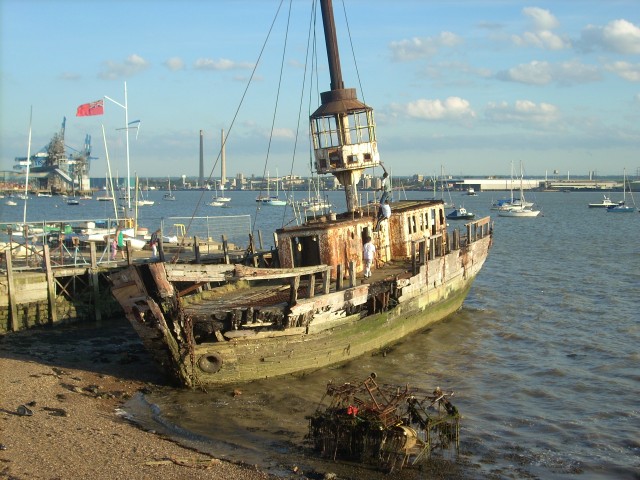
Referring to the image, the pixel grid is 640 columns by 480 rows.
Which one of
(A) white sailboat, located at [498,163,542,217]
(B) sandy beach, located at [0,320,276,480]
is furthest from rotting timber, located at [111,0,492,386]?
(A) white sailboat, located at [498,163,542,217]

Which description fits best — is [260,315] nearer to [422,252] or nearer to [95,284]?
[422,252]

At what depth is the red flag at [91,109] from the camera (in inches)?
1634

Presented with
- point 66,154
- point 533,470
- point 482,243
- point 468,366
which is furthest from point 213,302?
point 66,154

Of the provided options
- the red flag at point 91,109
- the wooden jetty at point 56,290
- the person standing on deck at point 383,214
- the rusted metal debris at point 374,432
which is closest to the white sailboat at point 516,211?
the red flag at point 91,109

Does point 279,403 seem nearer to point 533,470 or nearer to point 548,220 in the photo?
point 533,470

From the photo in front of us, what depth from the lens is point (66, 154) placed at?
544 ft

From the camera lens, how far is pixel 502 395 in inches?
760

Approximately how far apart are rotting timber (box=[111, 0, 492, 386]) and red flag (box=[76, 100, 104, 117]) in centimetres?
1969

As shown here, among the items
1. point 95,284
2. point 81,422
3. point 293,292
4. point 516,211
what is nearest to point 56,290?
point 95,284

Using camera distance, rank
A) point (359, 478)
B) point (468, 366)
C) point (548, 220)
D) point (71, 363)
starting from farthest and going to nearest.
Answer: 1. point (548, 220)
2. point (468, 366)
3. point (71, 363)
4. point (359, 478)

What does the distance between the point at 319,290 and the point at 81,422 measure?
7.59m

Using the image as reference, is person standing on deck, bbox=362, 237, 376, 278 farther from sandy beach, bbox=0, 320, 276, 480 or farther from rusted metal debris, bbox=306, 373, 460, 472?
rusted metal debris, bbox=306, 373, 460, 472

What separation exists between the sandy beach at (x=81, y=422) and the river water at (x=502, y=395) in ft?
2.55

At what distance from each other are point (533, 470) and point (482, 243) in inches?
683
